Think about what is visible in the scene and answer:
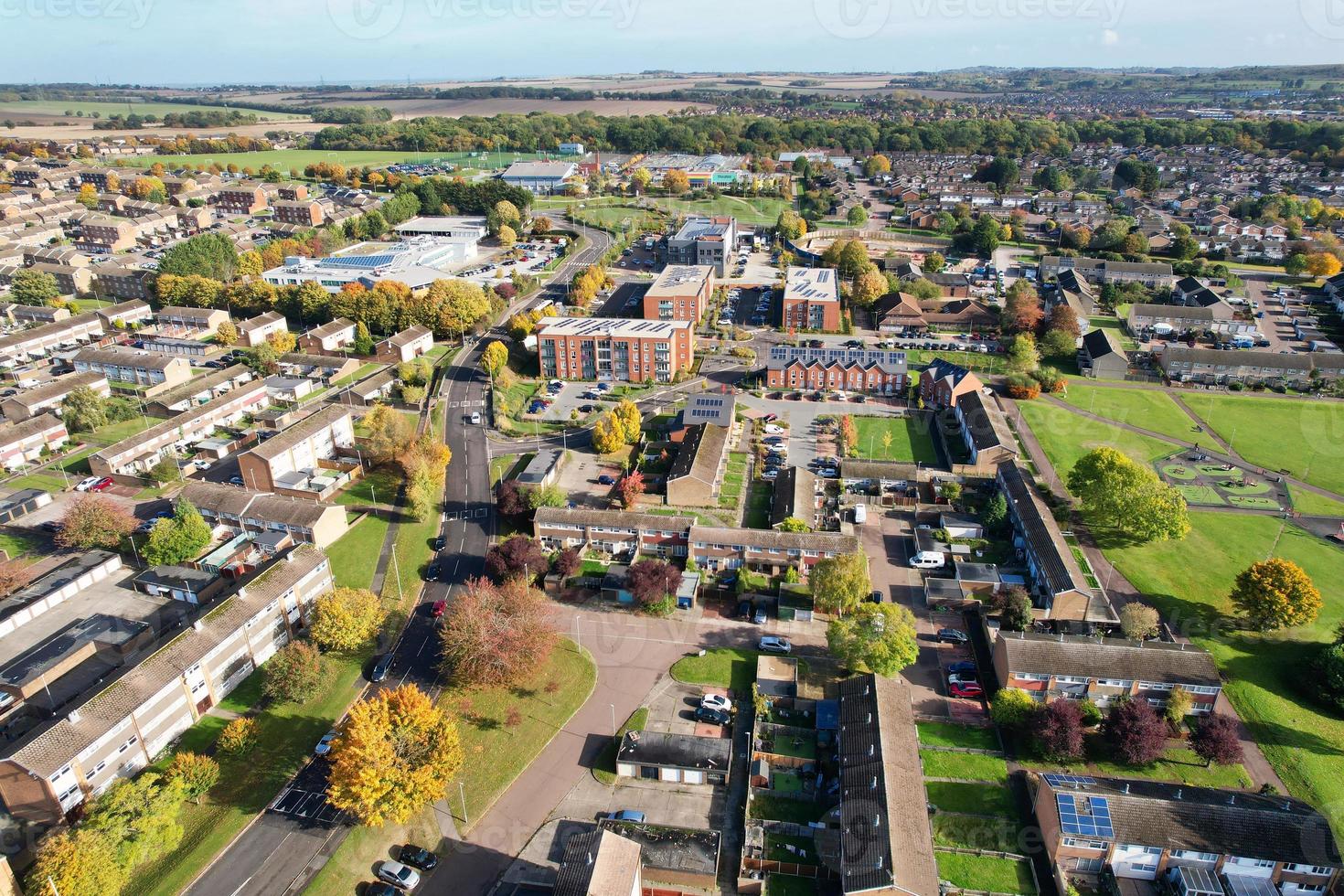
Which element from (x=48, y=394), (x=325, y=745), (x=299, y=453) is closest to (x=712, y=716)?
(x=325, y=745)

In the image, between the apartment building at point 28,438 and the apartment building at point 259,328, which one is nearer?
the apartment building at point 28,438

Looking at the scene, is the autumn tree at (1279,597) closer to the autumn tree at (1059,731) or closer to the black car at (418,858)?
the autumn tree at (1059,731)

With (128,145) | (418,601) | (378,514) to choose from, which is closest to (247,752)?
(418,601)

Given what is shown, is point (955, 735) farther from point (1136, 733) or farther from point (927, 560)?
point (927, 560)

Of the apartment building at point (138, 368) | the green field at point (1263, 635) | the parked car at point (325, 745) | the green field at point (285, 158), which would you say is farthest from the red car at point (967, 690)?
the green field at point (285, 158)

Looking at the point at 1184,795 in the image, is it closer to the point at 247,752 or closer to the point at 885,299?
the point at 247,752

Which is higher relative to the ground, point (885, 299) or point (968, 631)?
point (885, 299)
